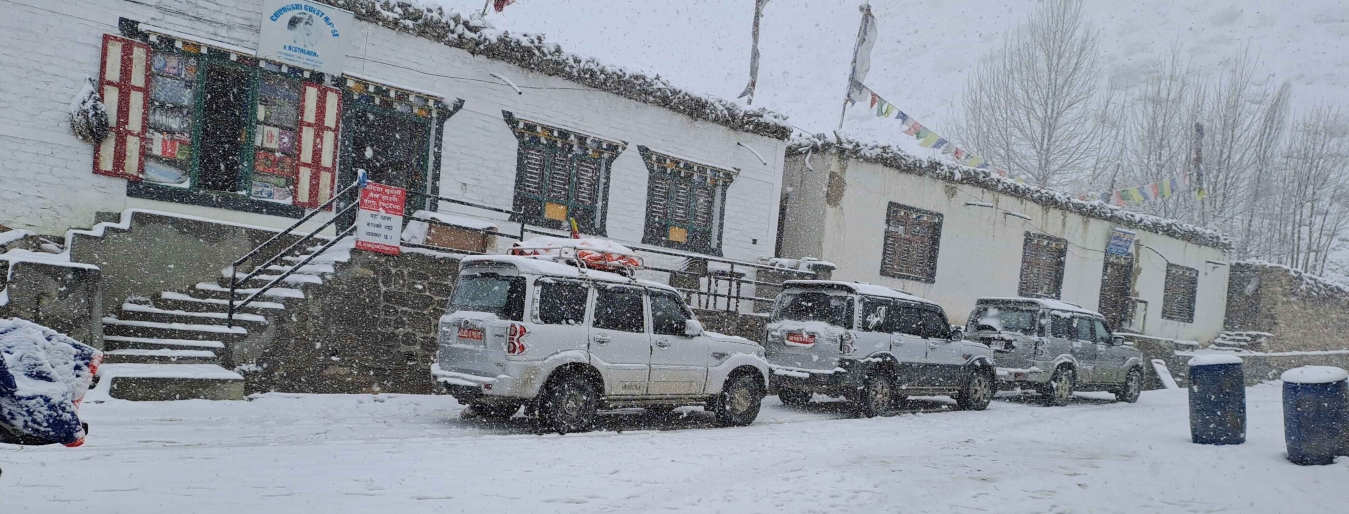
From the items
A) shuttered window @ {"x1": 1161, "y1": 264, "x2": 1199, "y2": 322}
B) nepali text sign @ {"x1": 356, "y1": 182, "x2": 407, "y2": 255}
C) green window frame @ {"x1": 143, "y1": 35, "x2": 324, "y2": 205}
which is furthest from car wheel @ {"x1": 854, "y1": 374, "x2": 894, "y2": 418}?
Result: shuttered window @ {"x1": 1161, "y1": 264, "x2": 1199, "y2": 322}

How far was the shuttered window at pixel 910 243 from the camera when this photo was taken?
19.9 m

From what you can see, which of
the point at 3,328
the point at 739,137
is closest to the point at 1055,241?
the point at 739,137

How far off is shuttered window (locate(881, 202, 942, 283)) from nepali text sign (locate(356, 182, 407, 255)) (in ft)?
38.4

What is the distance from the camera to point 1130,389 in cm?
1639

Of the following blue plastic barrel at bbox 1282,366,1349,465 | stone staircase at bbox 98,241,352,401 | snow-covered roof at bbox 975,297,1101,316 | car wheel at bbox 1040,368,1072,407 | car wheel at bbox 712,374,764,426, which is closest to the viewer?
blue plastic barrel at bbox 1282,366,1349,465

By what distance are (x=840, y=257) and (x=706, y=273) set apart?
3.73m

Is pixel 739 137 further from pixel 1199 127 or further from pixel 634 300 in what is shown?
pixel 1199 127

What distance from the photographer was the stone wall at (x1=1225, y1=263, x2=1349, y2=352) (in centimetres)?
2745

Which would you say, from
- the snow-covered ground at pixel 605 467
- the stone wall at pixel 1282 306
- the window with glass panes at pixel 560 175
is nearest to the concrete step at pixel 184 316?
the snow-covered ground at pixel 605 467

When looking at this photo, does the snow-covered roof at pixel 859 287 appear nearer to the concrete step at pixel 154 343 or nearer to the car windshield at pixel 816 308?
the car windshield at pixel 816 308

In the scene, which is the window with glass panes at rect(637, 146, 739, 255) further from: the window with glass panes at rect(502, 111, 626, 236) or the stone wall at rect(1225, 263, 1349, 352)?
the stone wall at rect(1225, 263, 1349, 352)

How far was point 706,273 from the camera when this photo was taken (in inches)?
650

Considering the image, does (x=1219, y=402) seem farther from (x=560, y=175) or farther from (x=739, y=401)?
(x=560, y=175)

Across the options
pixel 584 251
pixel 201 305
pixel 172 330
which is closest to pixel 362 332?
pixel 201 305
